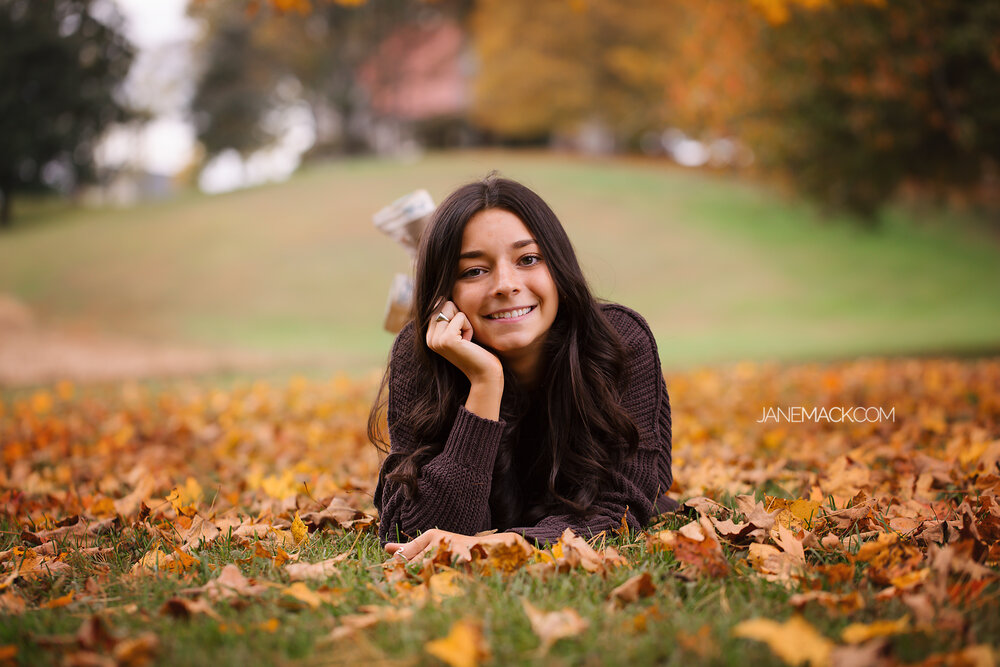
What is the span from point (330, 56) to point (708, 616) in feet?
115

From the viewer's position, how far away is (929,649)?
1587mm

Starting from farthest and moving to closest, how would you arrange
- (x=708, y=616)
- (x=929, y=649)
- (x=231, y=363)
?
(x=231, y=363) < (x=708, y=616) < (x=929, y=649)

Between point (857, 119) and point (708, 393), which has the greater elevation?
point (857, 119)

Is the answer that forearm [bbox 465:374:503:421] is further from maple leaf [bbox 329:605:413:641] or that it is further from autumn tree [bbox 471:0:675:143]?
autumn tree [bbox 471:0:675:143]

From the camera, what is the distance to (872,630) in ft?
5.15

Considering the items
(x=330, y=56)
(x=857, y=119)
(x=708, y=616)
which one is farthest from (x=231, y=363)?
(x=330, y=56)

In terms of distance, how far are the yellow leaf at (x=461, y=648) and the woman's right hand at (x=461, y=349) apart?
3.24ft

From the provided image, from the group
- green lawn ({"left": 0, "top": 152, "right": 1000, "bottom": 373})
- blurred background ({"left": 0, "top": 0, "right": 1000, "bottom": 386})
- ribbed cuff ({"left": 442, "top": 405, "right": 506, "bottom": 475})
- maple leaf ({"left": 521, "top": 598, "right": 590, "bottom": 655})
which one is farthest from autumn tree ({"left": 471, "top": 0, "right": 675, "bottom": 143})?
maple leaf ({"left": 521, "top": 598, "right": 590, "bottom": 655})

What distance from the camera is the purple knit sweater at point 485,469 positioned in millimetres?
2428

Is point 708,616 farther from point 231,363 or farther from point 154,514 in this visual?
point 231,363

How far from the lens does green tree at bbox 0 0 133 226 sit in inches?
728

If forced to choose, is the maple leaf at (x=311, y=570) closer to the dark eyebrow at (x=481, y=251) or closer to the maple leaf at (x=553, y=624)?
the maple leaf at (x=553, y=624)

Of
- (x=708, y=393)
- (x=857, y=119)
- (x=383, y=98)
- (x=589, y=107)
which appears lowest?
(x=708, y=393)

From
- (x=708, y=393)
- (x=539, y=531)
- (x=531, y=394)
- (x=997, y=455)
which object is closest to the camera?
(x=539, y=531)
